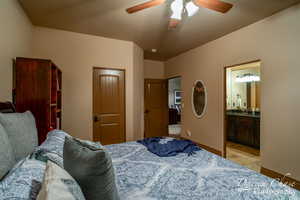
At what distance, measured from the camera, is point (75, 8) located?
227 cm

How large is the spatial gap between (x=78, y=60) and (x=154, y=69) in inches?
103

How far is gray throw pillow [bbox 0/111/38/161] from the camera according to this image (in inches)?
40.8

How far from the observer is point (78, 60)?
313 cm

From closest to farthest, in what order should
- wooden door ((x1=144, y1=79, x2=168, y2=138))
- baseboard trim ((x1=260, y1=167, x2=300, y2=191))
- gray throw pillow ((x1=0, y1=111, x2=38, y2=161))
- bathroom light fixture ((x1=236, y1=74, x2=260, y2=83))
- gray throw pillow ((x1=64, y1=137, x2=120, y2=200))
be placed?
1. gray throw pillow ((x1=64, y1=137, x2=120, y2=200))
2. gray throw pillow ((x1=0, y1=111, x2=38, y2=161))
3. baseboard trim ((x1=260, y1=167, x2=300, y2=191))
4. bathroom light fixture ((x1=236, y1=74, x2=260, y2=83))
5. wooden door ((x1=144, y1=79, x2=168, y2=138))

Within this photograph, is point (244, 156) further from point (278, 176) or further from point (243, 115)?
point (243, 115)

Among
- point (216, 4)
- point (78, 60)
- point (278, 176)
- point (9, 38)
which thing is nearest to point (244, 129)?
point (278, 176)

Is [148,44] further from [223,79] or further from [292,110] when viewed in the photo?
[292,110]

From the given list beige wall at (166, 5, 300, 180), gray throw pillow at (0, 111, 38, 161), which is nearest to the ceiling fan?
beige wall at (166, 5, 300, 180)

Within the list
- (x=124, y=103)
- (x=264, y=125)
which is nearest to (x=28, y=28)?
(x=124, y=103)

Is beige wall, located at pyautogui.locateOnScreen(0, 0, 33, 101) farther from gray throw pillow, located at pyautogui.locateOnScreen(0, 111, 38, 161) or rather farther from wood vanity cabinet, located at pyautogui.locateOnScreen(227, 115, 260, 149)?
wood vanity cabinet, located at pyautogui.locateOnScreen(227, 115, 260, 149)

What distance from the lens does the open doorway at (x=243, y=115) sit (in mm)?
3440

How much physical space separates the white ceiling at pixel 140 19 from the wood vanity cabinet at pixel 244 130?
229cm

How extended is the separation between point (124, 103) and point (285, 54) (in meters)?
3.00

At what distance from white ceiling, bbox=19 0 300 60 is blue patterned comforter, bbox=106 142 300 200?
2.03m
